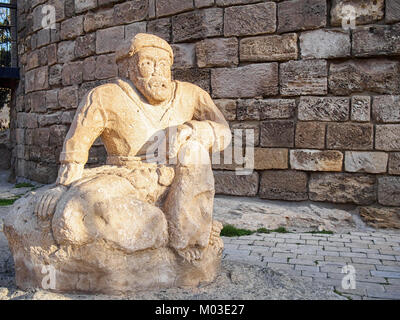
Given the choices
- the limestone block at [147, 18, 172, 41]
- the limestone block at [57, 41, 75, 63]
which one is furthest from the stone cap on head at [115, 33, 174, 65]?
the limestone block at [57, 41, 75, 63]

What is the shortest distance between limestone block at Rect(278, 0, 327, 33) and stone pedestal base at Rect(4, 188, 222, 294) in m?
3.46

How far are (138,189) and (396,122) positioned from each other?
3324 mm

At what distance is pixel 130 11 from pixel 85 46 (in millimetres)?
1062

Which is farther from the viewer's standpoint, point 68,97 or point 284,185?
point 68,97

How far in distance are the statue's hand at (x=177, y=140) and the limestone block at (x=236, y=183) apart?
95.1 inches

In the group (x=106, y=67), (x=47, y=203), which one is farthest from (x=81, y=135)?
(x=106, y=67)

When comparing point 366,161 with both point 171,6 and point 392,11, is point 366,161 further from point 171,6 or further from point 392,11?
point 171,6

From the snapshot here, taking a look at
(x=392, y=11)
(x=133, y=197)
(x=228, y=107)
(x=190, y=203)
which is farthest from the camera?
(x=228, y=107)

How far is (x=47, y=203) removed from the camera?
233cm

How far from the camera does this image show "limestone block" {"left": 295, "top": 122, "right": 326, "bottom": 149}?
15.4ft

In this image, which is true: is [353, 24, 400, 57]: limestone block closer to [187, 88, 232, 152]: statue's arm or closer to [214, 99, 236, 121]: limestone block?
[214, 99, 236, 121]: limestone block

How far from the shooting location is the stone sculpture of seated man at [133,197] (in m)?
2.30

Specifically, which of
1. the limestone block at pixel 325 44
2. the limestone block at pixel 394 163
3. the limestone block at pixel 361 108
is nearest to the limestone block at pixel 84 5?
the limestone block at pixel 325 44

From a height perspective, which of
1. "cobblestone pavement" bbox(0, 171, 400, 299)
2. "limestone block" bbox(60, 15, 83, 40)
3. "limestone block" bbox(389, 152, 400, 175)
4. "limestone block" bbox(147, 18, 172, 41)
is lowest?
"cobblestone pavement" bbox(0, 171, 400, 299)
